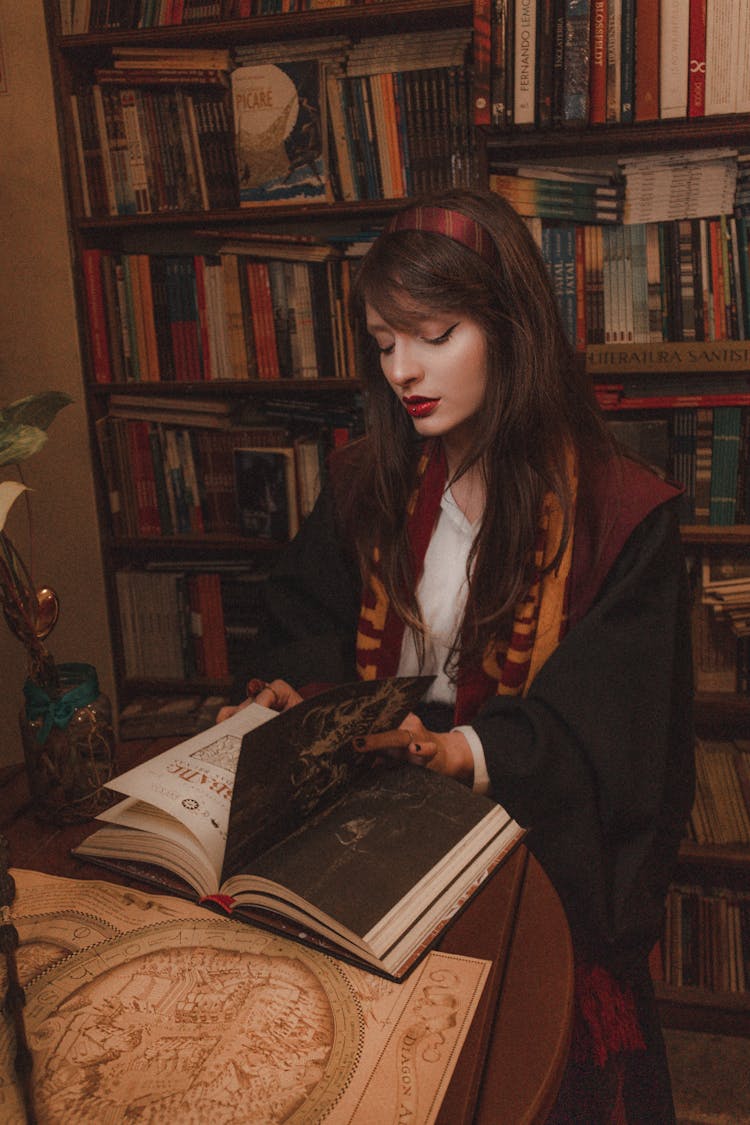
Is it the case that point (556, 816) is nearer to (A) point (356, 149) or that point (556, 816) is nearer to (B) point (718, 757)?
(B) point (718, 757)

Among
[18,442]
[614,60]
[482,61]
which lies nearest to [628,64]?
[614,60]

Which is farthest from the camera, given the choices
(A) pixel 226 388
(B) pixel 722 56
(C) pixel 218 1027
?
(A) pixel 226 388

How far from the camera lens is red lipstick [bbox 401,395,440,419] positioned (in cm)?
112

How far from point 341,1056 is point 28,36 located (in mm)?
2077

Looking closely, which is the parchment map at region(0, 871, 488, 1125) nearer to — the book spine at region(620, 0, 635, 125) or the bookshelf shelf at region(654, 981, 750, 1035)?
the bookshelf shelf at region(654, 981, 750, 1035)

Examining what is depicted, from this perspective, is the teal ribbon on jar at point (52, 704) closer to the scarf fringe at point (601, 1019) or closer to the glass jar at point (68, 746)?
the glass jar at point (68, 746)

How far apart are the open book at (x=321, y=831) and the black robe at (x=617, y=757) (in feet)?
0.69

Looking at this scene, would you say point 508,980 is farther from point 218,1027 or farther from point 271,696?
point 271,696

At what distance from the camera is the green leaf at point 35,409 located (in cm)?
92

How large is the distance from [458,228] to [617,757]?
0.67 m

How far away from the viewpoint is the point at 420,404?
1.12 meters

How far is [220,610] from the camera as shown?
2125mm

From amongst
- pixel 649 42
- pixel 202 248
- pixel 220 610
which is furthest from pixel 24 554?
pixel 649 42

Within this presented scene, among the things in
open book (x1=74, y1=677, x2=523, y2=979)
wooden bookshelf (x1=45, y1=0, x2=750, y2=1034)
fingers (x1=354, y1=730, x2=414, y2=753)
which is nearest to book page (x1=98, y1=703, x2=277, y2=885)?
open book (x1=74, y1=677, x2=523, y2=979)
